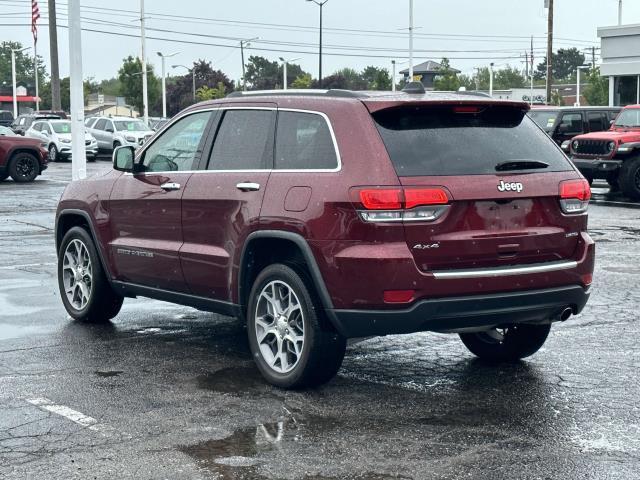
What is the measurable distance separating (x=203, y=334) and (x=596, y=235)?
881 cm

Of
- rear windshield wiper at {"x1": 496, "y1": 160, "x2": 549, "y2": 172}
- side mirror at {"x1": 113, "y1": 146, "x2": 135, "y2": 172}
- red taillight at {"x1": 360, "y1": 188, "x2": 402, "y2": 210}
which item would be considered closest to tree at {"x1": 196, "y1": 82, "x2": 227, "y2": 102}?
side mirror at {"x1": 113, "y1": 146, "x2": 135, "y2": 172}

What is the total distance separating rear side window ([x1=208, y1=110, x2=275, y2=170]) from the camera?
6914 mm

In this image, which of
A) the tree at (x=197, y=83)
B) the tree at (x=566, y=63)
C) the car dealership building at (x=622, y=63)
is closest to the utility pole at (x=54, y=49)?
the car dealership building at (x=622, y=63)

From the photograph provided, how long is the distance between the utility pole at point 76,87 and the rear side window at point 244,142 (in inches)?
437

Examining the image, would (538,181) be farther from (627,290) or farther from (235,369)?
(627,290)

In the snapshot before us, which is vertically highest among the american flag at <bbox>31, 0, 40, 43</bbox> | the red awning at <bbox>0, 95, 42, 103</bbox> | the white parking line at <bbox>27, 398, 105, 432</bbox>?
the american flag at <bbox>31, 0, 40, 43</bbox>

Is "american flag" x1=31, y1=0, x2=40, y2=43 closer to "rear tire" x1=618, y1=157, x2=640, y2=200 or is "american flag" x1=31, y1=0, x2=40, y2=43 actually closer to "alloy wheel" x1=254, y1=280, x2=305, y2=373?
"rear tire" x1=618, y1=157, x2=640, y2=200

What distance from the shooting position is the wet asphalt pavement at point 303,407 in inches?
201

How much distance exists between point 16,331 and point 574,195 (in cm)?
445

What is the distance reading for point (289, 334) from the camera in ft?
21.5

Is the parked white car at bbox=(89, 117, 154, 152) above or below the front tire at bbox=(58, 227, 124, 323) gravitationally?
above

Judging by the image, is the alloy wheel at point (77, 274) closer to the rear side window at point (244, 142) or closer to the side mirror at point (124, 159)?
the side mirror at point (124, 159)

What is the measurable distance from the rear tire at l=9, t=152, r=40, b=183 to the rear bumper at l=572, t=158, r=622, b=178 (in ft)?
46.6

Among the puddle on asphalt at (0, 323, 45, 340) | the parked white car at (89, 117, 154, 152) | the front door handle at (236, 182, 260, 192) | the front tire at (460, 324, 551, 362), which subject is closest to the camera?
the front door handle at (236, 182, 260, 192)
